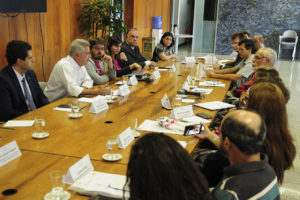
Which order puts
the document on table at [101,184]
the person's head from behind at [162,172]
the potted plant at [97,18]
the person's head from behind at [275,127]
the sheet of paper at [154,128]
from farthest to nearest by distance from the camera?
the potted plant at [97,18] → the sheet of paper at [154,128] → the person's head from behind at [275,127] → the document on table at [101,184] → the person's head from behind at [162,172]

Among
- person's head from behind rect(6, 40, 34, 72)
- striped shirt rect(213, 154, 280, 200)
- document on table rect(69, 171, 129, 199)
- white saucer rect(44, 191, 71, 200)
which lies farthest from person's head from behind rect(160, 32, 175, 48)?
white saucer rect(44, 191, 71, 200)

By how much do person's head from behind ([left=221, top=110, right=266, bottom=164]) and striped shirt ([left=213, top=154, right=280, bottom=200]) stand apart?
0.30ft

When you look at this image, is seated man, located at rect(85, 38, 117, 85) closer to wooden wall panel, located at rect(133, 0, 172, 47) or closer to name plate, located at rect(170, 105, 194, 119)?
name plate, located at rect(170, 105, 194, 119)

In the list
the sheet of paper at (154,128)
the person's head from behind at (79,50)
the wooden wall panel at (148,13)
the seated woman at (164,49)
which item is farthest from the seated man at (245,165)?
the wooden wall panel at (148,13)

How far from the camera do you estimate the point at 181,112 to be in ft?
9.36

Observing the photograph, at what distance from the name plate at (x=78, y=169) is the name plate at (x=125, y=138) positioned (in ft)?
1.12

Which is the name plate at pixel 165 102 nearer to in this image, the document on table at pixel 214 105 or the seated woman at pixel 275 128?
the document on table at pixel 214 105

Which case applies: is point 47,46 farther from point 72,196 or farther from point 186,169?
point 186,169

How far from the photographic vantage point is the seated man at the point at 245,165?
4.72 feet

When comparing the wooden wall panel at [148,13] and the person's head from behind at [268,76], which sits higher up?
the wooden wall panel at [148,13]

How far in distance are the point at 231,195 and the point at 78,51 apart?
2.90 metres

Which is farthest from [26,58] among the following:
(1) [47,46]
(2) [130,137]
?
(1) [47,46]

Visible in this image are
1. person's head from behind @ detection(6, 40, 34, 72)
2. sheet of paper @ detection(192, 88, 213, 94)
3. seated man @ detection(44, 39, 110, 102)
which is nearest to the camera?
person's head from behind @ detection(6, 40, 34, 72)

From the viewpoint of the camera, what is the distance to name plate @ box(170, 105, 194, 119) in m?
2.80
